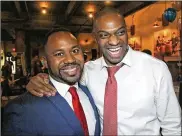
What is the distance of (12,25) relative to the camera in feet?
39.7

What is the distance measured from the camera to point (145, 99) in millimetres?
1475

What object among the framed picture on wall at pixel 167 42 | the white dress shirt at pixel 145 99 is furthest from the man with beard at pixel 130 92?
the framed picture on wall at pixel 167 42

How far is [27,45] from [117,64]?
12741mm

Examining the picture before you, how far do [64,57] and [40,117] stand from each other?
33 centimetres

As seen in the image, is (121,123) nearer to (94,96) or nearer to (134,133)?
(134,133)

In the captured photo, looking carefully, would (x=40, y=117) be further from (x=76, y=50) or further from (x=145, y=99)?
(x=145, y=99)

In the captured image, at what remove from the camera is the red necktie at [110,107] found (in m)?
1.47

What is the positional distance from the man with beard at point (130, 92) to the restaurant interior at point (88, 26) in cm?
197

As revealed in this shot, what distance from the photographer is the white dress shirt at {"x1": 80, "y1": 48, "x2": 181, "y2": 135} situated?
1467 mm

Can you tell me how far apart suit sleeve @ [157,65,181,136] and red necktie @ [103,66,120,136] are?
260 millimetres

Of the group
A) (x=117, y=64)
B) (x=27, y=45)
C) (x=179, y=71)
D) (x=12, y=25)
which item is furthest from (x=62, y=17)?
(x=117, y=64)

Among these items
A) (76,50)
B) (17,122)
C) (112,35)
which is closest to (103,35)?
(112,35)

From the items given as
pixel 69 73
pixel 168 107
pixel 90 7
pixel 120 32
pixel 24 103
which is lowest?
pixel 168 107

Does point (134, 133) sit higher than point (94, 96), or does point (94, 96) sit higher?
point (94, 96)
